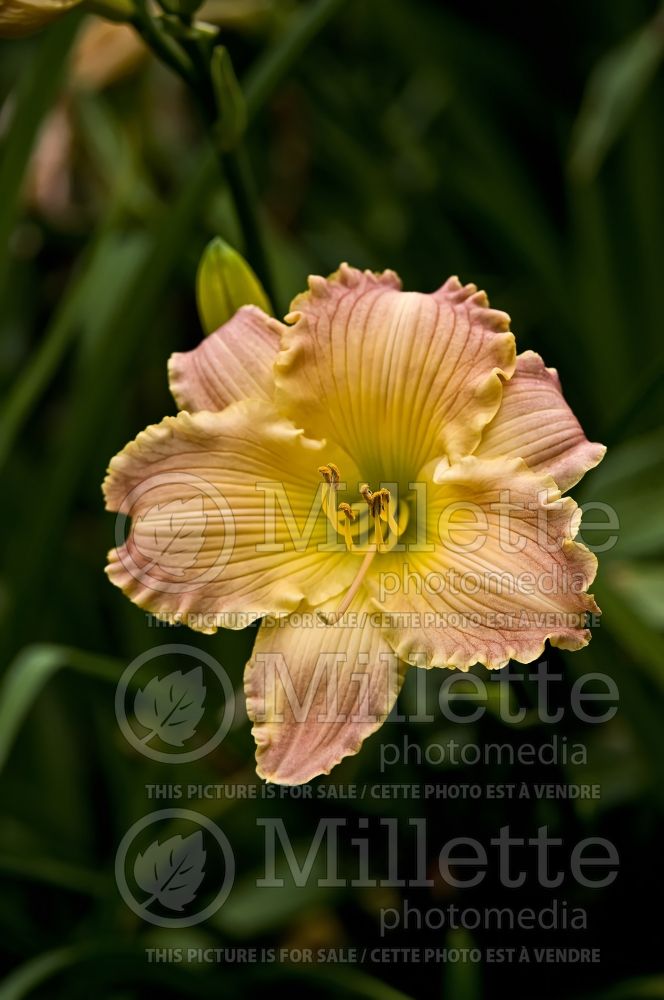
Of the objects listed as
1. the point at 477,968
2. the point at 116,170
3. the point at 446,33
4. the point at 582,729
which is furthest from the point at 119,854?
the point at 446,33

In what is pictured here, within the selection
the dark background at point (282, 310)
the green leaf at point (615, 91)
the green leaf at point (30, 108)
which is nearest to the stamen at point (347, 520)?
the dark background at point (282, 310)

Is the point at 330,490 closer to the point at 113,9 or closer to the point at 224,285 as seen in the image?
the point at 224,285

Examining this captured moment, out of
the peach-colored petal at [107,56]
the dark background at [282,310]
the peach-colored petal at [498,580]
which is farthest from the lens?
the peach-colored petal at [107,56]

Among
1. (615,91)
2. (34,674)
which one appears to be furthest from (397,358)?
(615,91)

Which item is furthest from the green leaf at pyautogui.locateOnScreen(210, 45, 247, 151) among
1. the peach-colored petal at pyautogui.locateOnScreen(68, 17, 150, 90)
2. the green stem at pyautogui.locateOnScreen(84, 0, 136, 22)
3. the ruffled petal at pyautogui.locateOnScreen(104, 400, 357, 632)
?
the peach-colored petal at pyautogui.locateOnScreen(68, 17, 150, 90)

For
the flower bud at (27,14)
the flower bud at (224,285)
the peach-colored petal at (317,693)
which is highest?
the flower bud at (27,14)

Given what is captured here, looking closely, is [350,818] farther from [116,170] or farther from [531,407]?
[116,170]

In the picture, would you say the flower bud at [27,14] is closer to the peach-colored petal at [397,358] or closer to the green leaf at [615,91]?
the peach-colored petal at [397,358]
